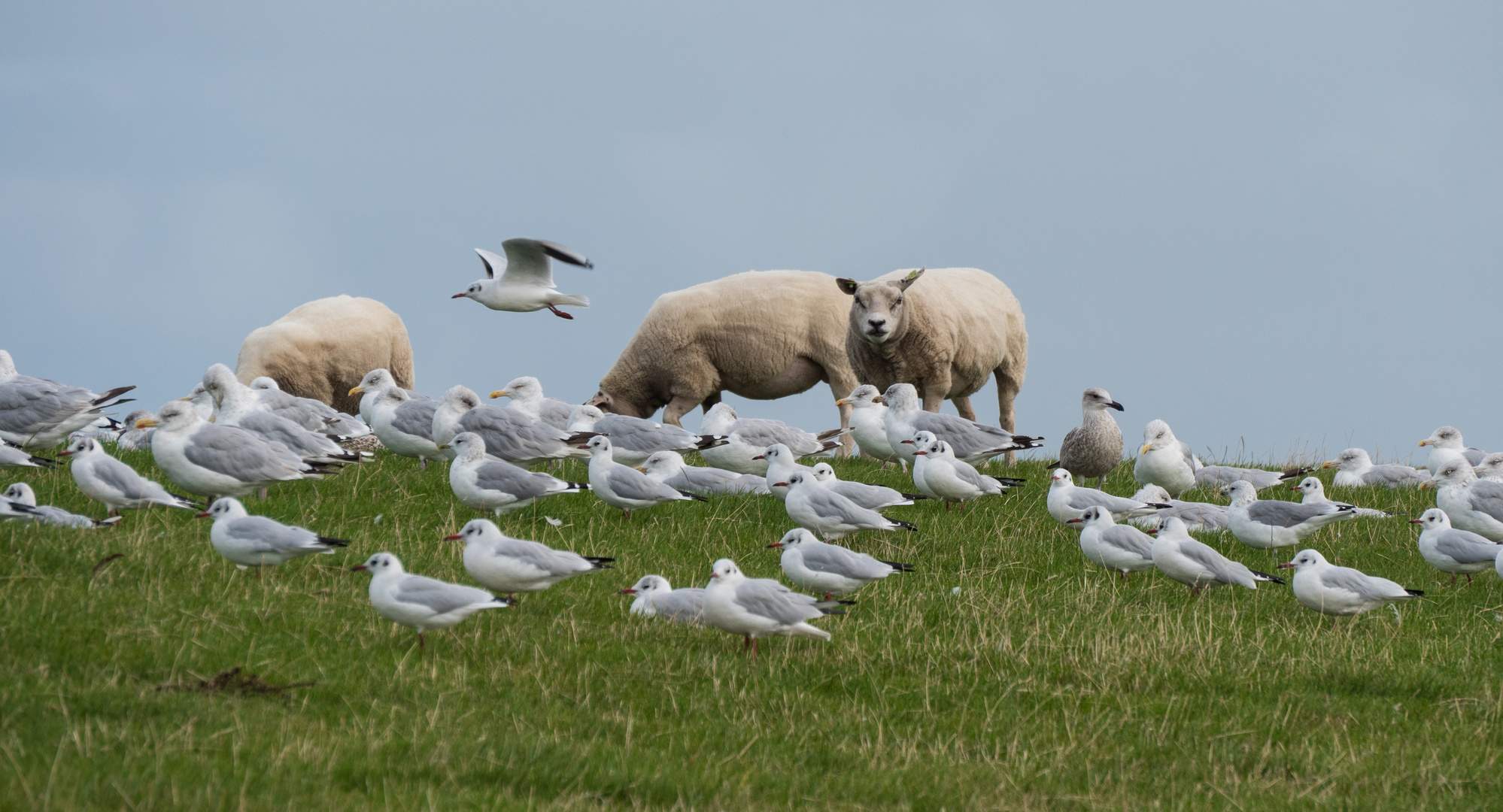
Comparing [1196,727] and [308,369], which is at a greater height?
[1196,727]

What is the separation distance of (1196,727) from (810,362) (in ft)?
51.1

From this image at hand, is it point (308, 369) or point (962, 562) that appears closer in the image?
point (962, 562)

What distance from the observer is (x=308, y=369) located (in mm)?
24891

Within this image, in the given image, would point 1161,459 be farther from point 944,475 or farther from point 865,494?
point 865,494

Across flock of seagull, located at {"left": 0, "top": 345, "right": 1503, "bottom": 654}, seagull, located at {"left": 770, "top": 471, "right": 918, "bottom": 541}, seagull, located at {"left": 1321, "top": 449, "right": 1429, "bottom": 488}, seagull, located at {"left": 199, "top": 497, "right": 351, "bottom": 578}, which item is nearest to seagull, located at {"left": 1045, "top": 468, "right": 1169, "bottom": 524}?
flock of seagull, located at {"left": 0, "top": 345, "right": 1503, "bottom": 654}

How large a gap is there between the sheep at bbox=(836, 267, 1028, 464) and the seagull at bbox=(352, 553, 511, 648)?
11.2 m

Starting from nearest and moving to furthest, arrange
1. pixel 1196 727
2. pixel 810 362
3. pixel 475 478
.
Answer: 1. pixel 1196 727
2. pixel 475 478
3. pixel 810 362

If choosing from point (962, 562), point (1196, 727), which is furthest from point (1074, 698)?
point (962, 562)

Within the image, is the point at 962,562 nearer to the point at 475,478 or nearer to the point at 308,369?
the point at 475,478

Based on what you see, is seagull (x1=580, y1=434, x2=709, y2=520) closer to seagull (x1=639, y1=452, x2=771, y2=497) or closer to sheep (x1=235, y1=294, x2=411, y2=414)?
seagull (x1=639, y1=452, x2=771, y2=497)

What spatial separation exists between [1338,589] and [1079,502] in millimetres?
2686

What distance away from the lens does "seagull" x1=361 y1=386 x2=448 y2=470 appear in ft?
43.6

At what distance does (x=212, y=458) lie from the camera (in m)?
10.0

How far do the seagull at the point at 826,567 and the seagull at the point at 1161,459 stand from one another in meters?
5.86
